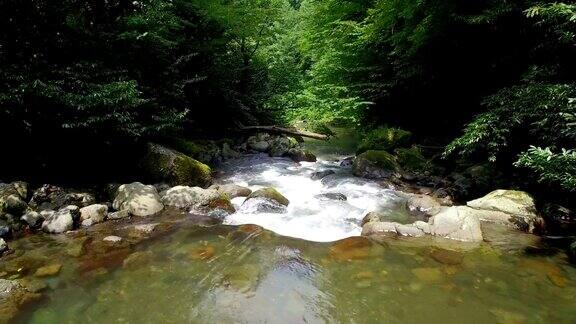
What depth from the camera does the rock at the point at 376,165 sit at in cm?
1019

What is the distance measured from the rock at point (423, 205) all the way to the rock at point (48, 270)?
626 cm

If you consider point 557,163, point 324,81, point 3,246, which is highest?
point 324,81

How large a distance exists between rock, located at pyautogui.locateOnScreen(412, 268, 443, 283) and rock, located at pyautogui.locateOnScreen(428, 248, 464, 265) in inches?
11.7

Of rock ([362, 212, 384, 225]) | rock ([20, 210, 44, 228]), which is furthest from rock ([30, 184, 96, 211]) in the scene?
rock ([362, 212, 384, 225])

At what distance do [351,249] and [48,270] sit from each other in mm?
4329

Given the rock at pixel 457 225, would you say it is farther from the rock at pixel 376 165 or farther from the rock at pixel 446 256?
the rock at pixel 376 165

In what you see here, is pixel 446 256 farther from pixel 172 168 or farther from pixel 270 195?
pixel 172 168

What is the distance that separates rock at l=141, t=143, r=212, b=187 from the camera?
885 centimetres

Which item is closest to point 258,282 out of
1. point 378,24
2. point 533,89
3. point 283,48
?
point 533,89

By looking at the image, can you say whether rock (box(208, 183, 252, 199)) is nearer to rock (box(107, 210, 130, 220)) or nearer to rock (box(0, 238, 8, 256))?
rock (box(107, 210, 130, 220))

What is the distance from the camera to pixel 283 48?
76.7ft

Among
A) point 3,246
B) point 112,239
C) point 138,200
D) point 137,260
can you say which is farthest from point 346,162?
point 3,246

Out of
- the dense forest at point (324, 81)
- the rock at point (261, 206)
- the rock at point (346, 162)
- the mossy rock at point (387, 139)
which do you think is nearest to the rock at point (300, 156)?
the rock at point (346, 162)

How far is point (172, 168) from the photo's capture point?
888cm
